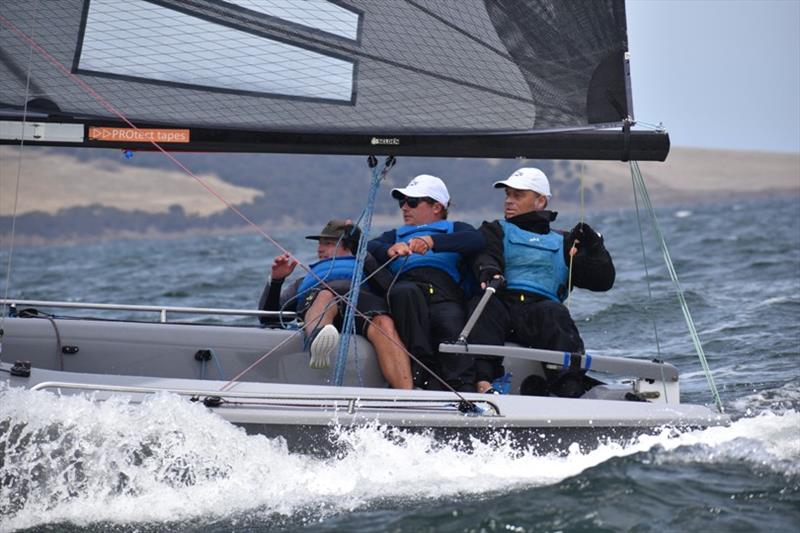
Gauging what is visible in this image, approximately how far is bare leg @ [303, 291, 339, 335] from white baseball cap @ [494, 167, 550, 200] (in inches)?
34.8

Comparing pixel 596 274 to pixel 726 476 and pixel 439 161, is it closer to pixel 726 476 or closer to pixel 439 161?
pixel 726 476

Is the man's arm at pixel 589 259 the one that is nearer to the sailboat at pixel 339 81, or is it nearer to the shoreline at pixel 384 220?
the sailboat at pixel 339 81

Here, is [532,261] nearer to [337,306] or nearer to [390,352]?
[390,352]

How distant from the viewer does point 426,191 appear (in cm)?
550

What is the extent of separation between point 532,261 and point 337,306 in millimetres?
841

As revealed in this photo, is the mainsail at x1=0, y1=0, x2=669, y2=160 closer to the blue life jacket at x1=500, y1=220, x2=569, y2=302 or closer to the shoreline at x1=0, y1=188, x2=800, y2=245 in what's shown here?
the blue life jacket at x1=500, y1=220, x2=569, y2=302

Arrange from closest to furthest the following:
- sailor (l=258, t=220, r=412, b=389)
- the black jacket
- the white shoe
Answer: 1. the white shoe
2. sailor (l=258, t=220, r=412, b=389)
3. the black jacket

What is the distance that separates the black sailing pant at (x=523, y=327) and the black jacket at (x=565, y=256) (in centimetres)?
15

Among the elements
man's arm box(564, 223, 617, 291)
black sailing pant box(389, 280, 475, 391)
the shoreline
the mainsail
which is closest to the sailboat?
the mainsail

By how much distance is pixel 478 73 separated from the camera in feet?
16.7

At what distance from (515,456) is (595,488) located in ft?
1.11

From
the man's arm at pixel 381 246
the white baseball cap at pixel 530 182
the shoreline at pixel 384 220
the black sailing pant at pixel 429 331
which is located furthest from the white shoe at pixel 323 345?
the shoreline at pixel 384 220

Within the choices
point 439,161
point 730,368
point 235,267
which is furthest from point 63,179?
point 730,368

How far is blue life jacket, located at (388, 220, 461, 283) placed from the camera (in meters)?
5.41
